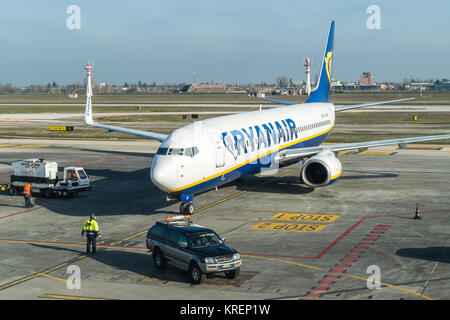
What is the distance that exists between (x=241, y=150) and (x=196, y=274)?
55.7 feet

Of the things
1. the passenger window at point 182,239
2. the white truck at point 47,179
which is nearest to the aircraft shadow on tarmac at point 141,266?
the passenger window at point 182,239

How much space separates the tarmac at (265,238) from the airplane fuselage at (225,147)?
2462mm

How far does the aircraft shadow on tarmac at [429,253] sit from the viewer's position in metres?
25.6

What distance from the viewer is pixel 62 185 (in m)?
41.3

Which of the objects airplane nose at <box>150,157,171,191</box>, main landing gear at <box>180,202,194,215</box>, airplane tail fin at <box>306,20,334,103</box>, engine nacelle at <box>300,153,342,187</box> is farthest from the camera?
airplane tail fin at <box>306,20,334,103</box>

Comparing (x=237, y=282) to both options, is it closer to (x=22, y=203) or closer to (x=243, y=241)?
(x=243, y=241)

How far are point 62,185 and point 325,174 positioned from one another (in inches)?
751

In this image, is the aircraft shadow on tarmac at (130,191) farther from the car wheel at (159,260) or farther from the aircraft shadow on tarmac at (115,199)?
the car wheel at (159,260)

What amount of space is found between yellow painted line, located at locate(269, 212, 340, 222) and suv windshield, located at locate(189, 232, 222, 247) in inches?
437

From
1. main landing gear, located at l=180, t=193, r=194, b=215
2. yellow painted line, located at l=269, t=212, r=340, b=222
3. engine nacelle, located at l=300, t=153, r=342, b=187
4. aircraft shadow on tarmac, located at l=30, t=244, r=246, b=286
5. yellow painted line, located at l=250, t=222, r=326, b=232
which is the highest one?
engine nacelle, located at l=300, t=153, r=342, b=187

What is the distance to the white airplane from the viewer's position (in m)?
32.5

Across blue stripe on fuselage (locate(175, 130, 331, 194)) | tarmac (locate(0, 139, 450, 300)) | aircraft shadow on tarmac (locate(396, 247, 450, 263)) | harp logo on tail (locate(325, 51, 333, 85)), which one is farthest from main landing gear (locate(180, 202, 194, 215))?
harp logo on tail (locate(325, 51, 333, 85))

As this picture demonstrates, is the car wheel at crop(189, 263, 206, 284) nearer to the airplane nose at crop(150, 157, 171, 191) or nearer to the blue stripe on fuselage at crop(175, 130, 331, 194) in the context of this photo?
the airplane nose at crop(150, 157, 171, 191)

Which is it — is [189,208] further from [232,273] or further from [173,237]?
[232,273]
